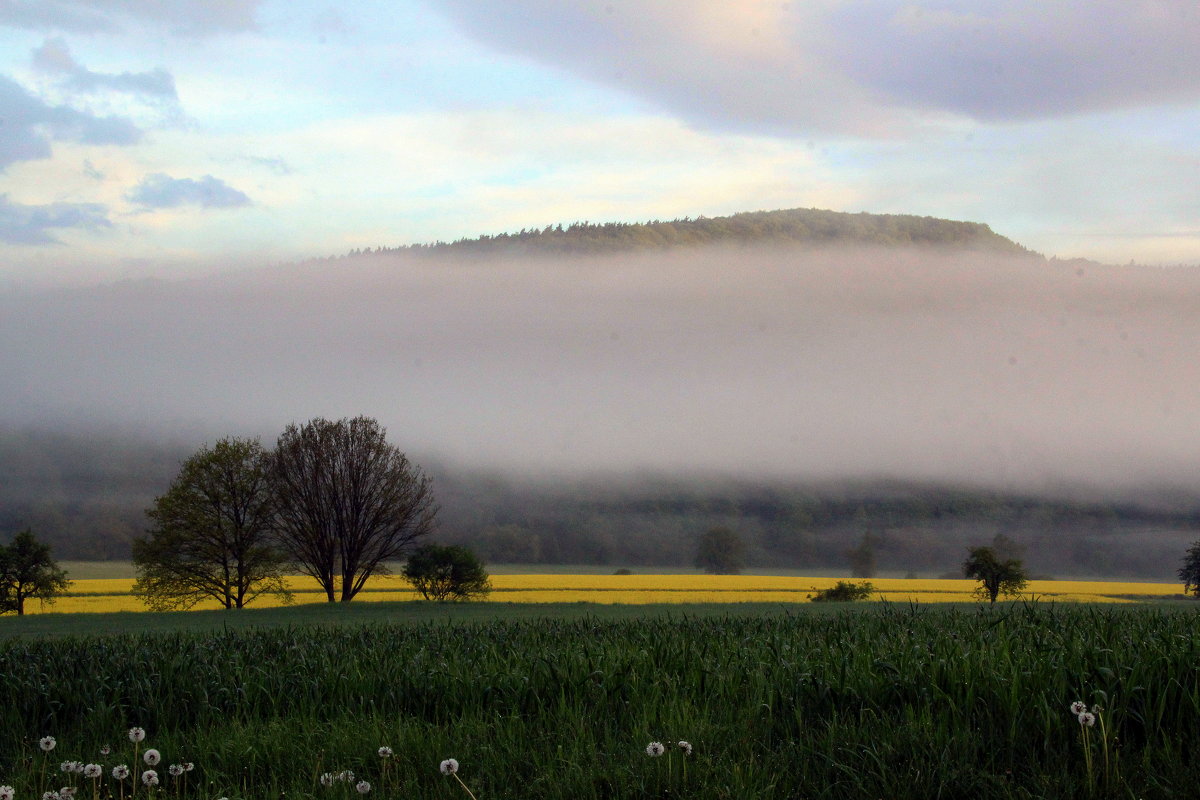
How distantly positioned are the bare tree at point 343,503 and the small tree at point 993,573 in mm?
36280

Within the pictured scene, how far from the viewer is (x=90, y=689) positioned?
8906 mm

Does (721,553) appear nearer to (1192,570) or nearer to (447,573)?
(1192,570)

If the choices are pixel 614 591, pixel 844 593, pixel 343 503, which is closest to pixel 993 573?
pixel 844 593

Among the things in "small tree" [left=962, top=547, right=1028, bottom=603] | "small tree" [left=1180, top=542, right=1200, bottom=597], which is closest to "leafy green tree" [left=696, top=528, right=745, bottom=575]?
"small tree" [left=962, top=547, right=1028, bottom=603]

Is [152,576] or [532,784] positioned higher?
[532,784]

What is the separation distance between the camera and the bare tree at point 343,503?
51906mm

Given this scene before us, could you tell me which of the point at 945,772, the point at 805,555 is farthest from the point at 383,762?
the point at 805,555

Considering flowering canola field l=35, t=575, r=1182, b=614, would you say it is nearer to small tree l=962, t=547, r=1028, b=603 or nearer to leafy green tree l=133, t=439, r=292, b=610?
small tree l=962, t=547, r=1028, b=603

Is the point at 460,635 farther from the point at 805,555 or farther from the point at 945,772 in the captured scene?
the point at 805,555

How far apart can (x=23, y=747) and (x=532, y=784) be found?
16.5 feet

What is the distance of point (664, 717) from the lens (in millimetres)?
6441

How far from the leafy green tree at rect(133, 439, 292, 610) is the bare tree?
2.20 metres

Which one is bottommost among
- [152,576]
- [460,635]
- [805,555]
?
[805,555]

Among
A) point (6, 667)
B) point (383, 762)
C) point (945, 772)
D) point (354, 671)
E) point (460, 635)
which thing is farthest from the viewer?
point (460, 635)
